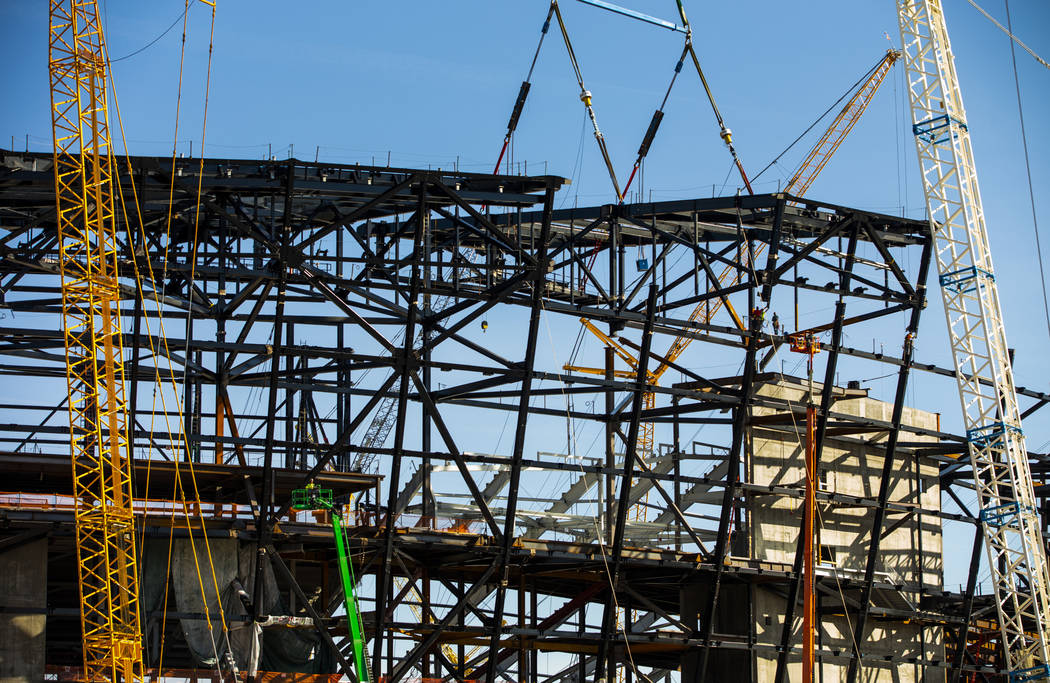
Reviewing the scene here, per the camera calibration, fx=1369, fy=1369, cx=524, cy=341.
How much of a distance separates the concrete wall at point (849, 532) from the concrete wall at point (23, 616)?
29.8 metres

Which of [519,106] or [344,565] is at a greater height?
[519,106]

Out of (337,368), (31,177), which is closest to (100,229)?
(31,177)

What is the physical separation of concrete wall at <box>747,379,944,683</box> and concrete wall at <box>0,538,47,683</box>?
97.8 feet

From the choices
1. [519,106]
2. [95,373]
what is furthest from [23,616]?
[519,106]

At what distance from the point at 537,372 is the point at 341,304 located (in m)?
8.41

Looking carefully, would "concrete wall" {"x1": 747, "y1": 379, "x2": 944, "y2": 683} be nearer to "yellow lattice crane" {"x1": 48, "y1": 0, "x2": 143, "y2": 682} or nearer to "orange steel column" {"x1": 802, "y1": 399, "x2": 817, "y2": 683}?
"orange steel column" {"x1": 802, "y1": 399, "x2": 817, "y2": 683}

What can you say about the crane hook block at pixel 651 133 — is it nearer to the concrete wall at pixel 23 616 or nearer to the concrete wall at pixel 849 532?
the concrete wall at pixel 849 532

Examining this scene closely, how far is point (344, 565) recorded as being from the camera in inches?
1932

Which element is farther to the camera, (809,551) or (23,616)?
(809,551)

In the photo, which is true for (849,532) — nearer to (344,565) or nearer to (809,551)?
(809,551)

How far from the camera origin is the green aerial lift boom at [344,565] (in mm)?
48188

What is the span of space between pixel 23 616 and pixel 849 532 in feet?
120

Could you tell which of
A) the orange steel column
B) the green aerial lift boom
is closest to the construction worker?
the orange steel column

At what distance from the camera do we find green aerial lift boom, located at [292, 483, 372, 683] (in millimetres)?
48188
